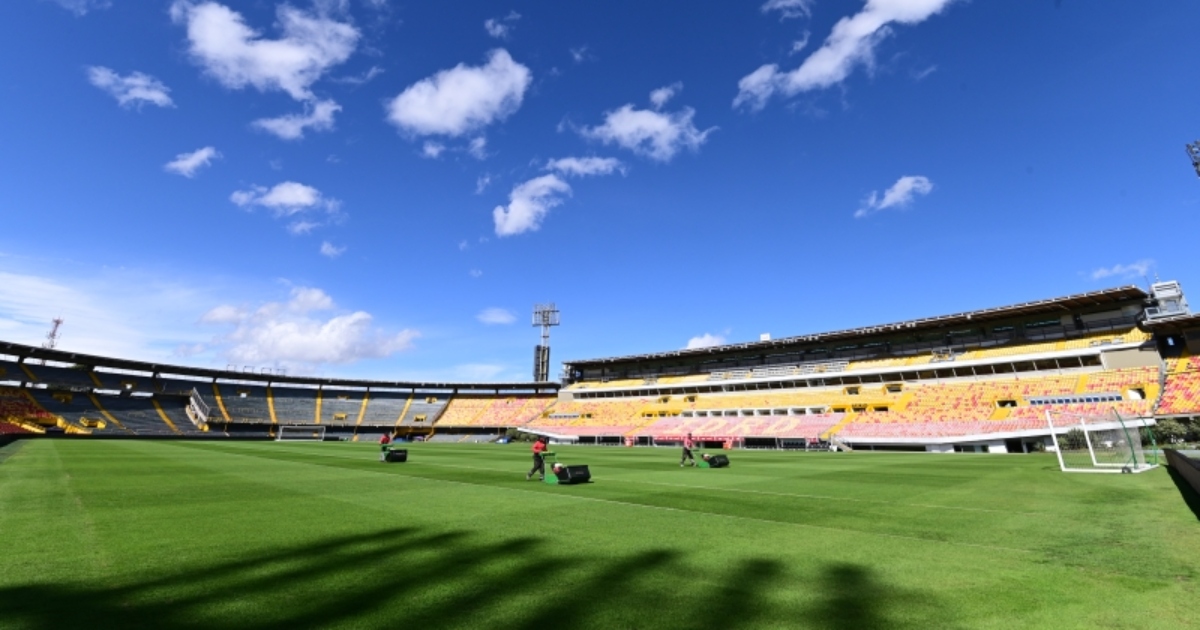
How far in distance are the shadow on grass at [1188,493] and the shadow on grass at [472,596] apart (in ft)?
29.6

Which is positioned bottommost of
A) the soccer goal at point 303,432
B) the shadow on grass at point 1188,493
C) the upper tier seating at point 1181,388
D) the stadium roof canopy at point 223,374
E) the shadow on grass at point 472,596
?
the shadow on grass at point 472,596

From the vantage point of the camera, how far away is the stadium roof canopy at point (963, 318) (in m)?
42.8

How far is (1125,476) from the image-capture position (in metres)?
15.7

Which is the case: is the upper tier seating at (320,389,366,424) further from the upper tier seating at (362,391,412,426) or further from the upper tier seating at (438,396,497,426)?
the upper tier seating at (438,396,497,426)

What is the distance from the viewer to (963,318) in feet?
165

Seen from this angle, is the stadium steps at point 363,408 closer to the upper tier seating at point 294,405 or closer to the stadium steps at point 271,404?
the upper tier seating at point 294,405

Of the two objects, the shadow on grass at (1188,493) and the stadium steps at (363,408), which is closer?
the shadow on grass at (1188,493)

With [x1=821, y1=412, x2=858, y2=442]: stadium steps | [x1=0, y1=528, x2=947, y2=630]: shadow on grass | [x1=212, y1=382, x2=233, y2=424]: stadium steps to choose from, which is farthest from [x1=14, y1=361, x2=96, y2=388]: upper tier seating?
[x1=821, y1=412, x2=858, y2=442]: stadium steps

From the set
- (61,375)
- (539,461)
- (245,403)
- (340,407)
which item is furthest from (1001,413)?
(61,375)

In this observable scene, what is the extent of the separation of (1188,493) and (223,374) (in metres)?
93.1

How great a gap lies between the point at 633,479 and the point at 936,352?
160ft

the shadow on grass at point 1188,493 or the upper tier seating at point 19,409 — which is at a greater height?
the upper tier seating at point 19,409

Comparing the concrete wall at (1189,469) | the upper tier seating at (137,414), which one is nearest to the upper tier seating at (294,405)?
the upper tier seating at (137,414)

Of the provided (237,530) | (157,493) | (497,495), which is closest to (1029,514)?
(497,495)
